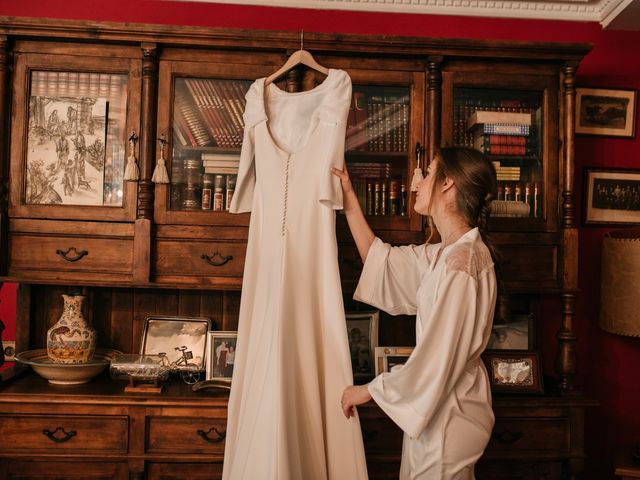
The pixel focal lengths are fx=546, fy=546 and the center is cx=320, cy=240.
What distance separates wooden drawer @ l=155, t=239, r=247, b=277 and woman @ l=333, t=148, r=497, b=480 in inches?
30.0

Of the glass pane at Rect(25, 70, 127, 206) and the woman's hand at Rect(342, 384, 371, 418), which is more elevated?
the glass pane at Rect(25, 70, 127, 206)

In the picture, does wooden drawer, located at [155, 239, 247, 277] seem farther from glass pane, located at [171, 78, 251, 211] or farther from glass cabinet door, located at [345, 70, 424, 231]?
glass cabinet door, located at [345, 70, 424, 231]

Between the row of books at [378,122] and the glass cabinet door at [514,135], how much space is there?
0.21 m

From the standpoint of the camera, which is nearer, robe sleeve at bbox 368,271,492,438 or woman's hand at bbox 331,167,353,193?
robe sleeve at bbox 368,271,492,438

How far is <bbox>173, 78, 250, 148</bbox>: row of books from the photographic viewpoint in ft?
7.51

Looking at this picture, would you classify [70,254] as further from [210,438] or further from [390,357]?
[390,357]

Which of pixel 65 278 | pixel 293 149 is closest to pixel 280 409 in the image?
pixel 293 149

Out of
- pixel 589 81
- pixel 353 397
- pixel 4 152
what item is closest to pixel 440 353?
pixel 353 397

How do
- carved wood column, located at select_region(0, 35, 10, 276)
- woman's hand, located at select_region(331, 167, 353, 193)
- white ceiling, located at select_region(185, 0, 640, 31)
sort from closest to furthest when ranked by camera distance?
woman's hand, located at select_region(331, 167, 353, 193) < carved wood column, located at select_region(0, 35, 10, 276) < white ceiling, located at select_region(185, 0, 640, 31)

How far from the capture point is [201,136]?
2320mm

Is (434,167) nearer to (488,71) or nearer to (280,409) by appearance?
(488,71)

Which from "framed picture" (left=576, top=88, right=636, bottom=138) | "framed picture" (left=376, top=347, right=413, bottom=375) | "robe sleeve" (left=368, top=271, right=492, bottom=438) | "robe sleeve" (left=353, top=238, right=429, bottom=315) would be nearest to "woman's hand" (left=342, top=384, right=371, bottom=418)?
"robe sleeve" (left=368, top=271, right=492, bottom=438)

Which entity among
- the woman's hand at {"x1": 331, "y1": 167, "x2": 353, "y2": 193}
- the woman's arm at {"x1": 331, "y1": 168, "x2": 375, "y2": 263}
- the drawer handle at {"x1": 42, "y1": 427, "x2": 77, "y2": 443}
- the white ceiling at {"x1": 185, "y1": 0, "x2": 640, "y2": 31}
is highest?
the white ceiling at {"x1": 185, "y1": 0, "x2": 640, "y2": 31}

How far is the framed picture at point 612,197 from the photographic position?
2783 mm
